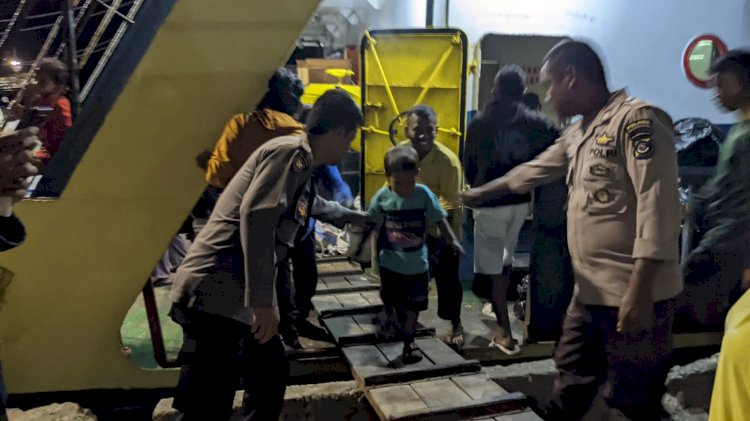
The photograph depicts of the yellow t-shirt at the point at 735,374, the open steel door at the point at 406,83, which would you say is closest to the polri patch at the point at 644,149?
the yellow t-shirt at the point at 735,374

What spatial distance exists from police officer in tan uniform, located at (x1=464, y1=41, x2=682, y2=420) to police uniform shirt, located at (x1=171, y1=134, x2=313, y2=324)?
1274mm

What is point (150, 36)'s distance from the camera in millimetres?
3092

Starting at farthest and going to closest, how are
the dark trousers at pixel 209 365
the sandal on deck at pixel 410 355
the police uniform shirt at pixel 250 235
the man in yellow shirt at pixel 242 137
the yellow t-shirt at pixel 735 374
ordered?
the sandal on deck at pixel 410 355, the man in yellow shirt at pixel 242 137, the dark trousers at pixel 209 365, the police uniform shirt at pixel 250 235, the yellow t-shirt at pixel 735 374

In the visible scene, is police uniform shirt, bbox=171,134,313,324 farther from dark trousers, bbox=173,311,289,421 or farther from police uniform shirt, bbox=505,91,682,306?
police uniform shirt, bbox=505,91,682,306

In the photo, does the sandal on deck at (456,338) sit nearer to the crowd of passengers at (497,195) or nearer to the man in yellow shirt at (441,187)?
the man in yellow shirt at (441,187)

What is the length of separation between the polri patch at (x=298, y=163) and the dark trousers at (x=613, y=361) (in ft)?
4.85

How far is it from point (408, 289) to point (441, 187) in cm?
96

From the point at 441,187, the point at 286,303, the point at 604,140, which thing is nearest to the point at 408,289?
the point at 286,303

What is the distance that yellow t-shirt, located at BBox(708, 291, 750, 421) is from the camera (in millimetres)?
1191

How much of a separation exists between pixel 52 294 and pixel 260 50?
180 centimetres

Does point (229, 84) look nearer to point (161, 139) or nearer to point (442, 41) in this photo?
point (161, 139)

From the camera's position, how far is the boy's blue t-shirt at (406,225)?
12.2 ft

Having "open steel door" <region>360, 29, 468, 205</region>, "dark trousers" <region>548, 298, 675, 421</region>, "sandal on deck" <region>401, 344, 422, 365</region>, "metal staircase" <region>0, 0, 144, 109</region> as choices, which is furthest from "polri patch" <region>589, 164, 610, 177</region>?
"open steel door" <region>360, 29, 468, 205</region>

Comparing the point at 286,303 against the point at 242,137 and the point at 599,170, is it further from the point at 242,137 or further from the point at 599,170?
the point at 599,170
